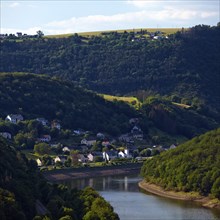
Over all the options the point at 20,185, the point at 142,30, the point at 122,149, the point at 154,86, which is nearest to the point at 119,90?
the point at 154,86

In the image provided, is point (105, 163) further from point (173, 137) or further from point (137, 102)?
point (137, 102)

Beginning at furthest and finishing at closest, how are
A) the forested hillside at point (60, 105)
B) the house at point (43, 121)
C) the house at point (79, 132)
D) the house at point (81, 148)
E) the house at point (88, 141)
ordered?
the forested hillside at point (60, 105)
the house at point (43, 121)
the house at point (79, 132)
the house at point (88, 141)
the house at point (81, 148)

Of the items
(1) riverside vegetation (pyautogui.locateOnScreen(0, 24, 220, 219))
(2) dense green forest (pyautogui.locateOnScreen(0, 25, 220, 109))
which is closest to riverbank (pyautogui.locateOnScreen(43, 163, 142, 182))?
(1) riverside vegetation (pyautogui.locateOnScreen(0, 24, 220, 219))

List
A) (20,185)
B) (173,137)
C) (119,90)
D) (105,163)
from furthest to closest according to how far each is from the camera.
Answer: (119,90), (173,137), (105,163), (20,185)

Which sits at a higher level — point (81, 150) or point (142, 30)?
point (142, 30)

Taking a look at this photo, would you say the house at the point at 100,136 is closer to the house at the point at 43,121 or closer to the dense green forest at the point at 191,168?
Result: the house at the point at 43,121

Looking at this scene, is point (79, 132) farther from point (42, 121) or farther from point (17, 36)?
point (17, 36)

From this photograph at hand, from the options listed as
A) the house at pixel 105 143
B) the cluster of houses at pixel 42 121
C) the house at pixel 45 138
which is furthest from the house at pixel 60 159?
the house at pixel 105 143
